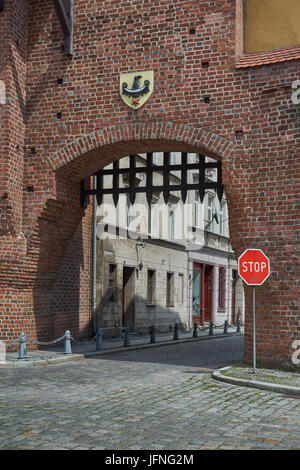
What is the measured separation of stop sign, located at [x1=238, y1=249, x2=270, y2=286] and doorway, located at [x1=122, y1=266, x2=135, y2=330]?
1207 cm

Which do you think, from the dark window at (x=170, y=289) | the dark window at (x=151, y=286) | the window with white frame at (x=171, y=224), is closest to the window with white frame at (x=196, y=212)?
the window with white frame at (x=171, y=224)

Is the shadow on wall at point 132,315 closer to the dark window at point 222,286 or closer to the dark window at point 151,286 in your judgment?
the dark window at point 151,286

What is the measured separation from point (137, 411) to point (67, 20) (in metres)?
10.6

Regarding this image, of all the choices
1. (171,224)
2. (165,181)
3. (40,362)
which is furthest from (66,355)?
(171,224)

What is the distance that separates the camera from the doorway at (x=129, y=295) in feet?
77.4

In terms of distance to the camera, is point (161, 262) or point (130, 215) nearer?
point (130, 215)

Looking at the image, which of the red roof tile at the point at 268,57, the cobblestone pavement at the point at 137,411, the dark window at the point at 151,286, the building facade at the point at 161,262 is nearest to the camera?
the cobblestone pavement at the point at 137,411

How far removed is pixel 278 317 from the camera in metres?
12.4

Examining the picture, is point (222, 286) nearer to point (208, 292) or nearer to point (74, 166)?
point (208, 292)

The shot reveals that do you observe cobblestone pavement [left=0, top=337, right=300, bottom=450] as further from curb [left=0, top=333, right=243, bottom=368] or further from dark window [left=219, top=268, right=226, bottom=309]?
dark window [left=219, top=268, right=226, bottom=309]

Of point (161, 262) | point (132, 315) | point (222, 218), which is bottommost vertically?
point (132, 315)

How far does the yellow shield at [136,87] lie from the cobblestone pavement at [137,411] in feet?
19.9

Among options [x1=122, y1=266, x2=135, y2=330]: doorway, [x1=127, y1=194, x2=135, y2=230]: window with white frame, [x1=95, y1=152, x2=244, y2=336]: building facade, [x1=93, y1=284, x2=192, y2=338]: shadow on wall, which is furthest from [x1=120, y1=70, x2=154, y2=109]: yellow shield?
[x1=122, y1=266, x2=135, y2=330]: doorway

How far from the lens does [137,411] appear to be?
24.8ft
